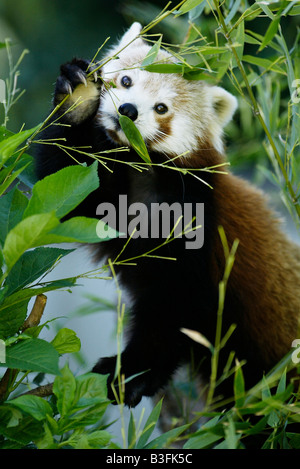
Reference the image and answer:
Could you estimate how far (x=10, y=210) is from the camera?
3.31 ft

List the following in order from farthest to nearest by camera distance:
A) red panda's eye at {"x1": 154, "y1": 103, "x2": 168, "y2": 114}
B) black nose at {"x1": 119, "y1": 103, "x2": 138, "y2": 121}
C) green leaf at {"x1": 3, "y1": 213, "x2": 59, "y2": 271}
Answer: red panda's eye at {"x1": 154, "y1": 103, "x2": 168, "y2": 114}
black nose at {"x1": 119, "y1": 103, "x2": 138, "y2": 121}
green leaf at {"x1": 3, "y1": 213, "x2": 59, "y2": 271}

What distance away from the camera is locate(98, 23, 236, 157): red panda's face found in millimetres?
1621

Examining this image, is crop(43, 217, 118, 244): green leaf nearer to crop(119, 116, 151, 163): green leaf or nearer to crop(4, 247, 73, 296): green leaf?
crop(4, 247, 73, 296): green leaf

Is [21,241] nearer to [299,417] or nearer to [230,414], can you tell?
[230,414]

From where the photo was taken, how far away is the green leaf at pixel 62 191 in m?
0.93

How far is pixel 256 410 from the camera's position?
3.21ft

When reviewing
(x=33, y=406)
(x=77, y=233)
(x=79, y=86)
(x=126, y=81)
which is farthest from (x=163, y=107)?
Answer: (x=33, y=406)

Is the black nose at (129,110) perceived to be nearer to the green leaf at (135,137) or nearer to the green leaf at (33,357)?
the green leaf at (135,137)

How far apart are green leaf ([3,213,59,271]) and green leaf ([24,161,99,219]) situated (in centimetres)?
9

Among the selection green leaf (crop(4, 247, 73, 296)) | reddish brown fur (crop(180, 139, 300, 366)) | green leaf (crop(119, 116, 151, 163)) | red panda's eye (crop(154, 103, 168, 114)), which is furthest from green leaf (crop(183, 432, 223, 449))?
red panda's eye (crop(154, 103, 168, 114))

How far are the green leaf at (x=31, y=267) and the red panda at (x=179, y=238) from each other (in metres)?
0.57

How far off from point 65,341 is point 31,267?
142 mm

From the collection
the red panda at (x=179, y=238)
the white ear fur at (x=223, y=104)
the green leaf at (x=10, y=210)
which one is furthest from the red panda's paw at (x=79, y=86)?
the white ear fur at (x=223, y=104)

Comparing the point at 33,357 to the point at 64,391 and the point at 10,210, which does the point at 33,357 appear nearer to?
the point at 64,391
